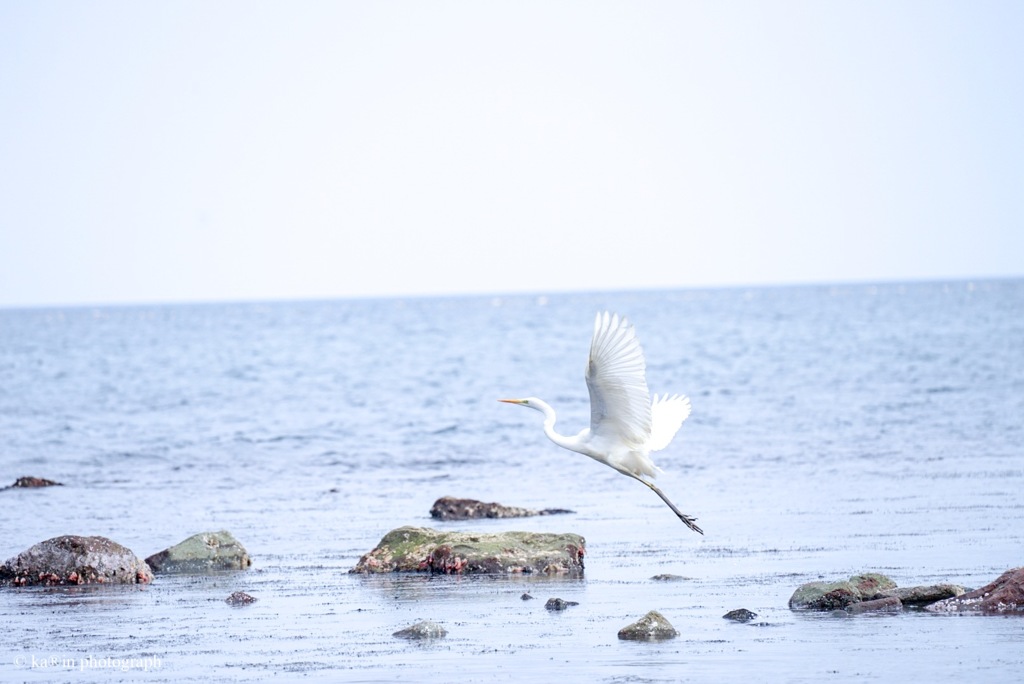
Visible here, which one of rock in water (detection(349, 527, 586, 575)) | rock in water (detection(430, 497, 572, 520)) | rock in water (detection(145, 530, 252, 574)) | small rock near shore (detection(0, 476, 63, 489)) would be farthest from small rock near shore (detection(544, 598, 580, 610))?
small rock near shore (detection(0, 476, 63, 489))

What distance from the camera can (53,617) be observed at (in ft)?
36.9

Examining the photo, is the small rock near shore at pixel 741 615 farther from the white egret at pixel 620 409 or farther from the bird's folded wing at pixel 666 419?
the bird's folded wing at pixel 666 419

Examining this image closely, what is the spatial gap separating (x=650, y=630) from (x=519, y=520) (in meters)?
6.90

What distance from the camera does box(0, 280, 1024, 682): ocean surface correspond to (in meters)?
9.48

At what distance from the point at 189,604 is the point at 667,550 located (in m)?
4.88

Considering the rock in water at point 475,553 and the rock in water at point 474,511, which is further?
the rock in water at point 474,511

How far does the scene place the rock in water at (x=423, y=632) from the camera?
10125mm

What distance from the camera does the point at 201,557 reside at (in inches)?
540

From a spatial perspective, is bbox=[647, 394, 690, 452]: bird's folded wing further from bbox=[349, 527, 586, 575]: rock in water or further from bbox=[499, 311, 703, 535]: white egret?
bbox=[349, 527, 586, 575]: rock in water

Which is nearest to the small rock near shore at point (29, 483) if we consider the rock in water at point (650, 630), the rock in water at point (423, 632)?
the rock in water at point (423, 632)

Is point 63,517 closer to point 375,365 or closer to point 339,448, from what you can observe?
point 339,448

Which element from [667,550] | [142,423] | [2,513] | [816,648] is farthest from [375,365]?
[816,648]

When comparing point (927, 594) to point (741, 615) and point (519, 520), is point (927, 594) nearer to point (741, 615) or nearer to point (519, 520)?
point (741, 615)

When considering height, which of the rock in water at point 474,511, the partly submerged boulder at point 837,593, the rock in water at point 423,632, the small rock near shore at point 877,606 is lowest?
the rock in water at point 423,632
